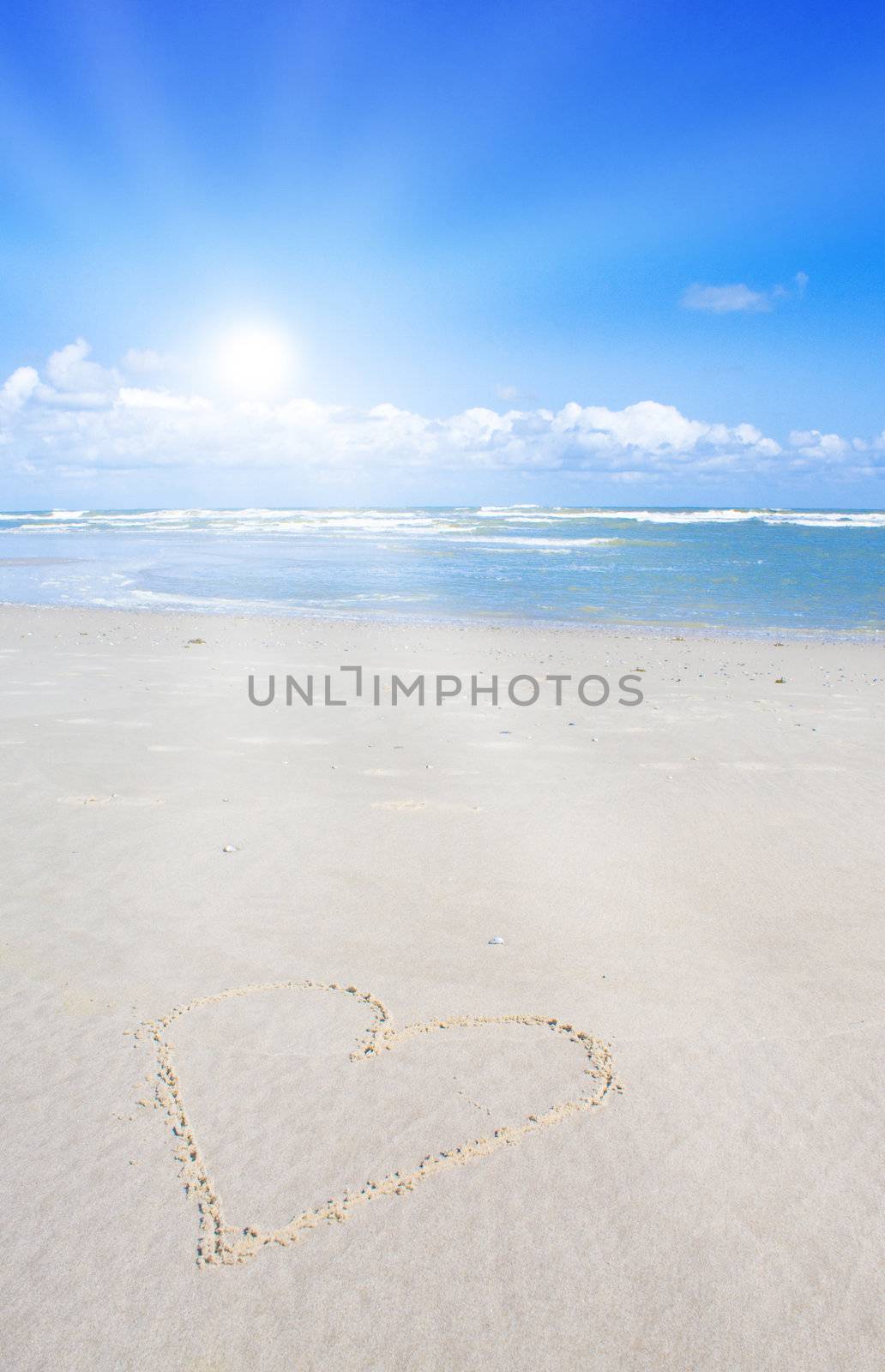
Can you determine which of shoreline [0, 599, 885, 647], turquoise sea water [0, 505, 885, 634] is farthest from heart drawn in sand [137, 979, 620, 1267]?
turquoise sea water [0, 505, 885, 634]

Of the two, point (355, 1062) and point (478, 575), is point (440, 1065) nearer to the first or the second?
point (355, 1062)

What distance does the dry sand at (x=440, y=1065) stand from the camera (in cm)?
235

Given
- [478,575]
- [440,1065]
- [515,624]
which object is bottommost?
[440,1065]

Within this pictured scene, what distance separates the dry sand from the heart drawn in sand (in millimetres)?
13

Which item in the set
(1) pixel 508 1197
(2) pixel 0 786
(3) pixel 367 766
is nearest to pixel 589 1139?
(1) pixel 508 1197

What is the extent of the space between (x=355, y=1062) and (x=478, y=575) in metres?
23.8

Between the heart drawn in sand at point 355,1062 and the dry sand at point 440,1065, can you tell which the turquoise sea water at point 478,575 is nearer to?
the dry sand at point 440,1065

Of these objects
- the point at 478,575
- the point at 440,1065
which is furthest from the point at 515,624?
the point at 440,1065

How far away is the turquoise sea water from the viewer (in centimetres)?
1941

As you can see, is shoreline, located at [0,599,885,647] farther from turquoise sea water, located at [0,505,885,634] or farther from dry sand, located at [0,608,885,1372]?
dry sand, located at [0,608,885,1372]

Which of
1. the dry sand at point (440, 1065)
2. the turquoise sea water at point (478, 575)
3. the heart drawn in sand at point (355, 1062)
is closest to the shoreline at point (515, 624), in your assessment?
the turquoise sea water at point (478, 575)

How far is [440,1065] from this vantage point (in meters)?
3.34

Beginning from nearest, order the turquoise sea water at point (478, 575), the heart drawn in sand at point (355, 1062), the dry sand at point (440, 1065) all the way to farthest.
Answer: the dry sand at point (440, 1065) < the heart drawn in sand at point (355, 1062) < the turquoise sea water at point (478, 575)

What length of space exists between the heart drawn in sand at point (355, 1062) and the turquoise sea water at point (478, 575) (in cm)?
1470
